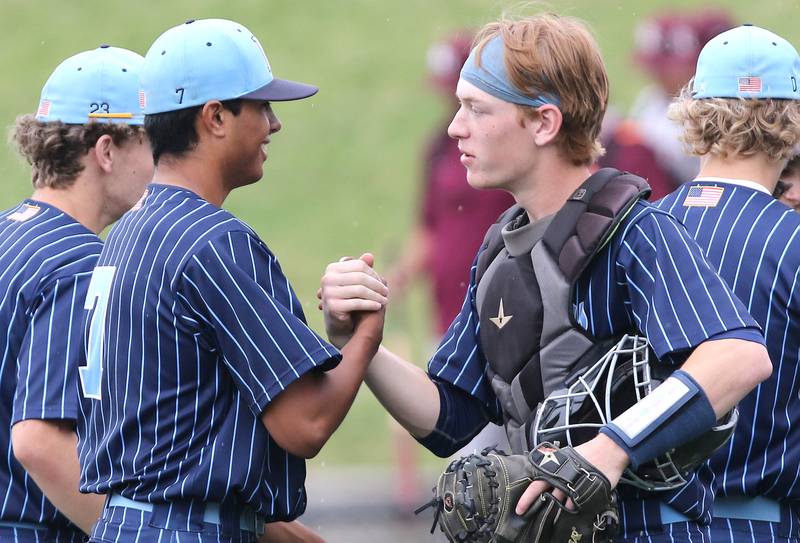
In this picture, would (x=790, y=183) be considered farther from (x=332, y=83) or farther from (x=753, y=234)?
(x=332, y=83)

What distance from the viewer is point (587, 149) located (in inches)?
141

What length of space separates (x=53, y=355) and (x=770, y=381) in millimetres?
2056

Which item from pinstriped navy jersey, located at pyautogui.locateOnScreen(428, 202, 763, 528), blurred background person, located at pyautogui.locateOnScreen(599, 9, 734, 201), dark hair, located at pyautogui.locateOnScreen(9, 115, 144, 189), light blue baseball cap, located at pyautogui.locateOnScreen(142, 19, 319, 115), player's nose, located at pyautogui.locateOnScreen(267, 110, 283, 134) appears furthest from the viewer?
blurred background person, located at pyautogui.locateOnScreen(599, 9, 734, 201)

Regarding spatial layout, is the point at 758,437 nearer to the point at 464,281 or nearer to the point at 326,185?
the point at 464,281

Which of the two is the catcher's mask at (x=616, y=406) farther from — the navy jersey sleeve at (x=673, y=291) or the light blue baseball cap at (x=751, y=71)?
the light blue baseball cap at (x=751, y=71)

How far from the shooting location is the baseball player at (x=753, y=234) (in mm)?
3680

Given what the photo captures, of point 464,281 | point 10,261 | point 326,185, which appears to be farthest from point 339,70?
point 10,261

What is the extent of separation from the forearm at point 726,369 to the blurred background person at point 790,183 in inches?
57.2

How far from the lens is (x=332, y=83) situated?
16.4 meters

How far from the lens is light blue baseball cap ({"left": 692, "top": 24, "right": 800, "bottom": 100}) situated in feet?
12.9

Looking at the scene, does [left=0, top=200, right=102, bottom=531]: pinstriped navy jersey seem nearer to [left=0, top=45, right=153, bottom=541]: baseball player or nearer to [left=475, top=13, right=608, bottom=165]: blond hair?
[left=0, top=45, right=153, bottom=541]: baseball player

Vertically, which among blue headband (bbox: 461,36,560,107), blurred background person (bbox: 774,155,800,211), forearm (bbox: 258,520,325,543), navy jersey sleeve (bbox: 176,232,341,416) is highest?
blue headband (bbox: 461,36,560,107)

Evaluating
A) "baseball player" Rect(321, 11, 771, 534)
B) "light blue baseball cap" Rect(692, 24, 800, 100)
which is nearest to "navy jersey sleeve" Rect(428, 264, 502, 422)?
"baseball player" Rect(321, 11, 771, 534)

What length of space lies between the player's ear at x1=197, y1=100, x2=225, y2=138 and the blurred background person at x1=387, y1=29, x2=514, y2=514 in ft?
14.1
